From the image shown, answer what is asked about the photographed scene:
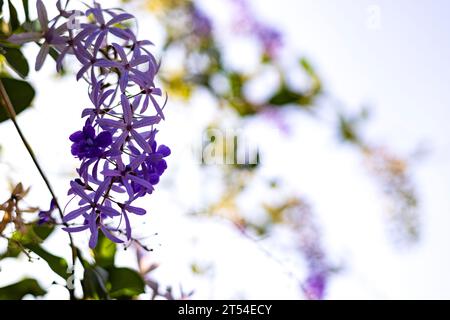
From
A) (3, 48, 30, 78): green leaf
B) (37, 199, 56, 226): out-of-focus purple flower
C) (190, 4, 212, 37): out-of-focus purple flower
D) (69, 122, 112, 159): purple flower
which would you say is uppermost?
(190, 4, 212, 37): out-of-focus purple flower

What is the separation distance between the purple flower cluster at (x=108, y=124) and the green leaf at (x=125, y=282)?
0.14m

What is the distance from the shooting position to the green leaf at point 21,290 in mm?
570

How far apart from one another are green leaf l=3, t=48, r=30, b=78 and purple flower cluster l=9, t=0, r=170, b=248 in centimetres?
10

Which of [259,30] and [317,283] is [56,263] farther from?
[259,30]

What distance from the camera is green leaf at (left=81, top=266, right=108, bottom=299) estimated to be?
0.53m

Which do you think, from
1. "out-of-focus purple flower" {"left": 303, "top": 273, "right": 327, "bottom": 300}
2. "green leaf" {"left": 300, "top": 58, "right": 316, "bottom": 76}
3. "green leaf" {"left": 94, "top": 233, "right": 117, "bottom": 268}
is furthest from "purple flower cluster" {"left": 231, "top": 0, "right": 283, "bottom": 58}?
"green leaf" {"left": 94, "top": 233, "right": 117, "bottom": 268}

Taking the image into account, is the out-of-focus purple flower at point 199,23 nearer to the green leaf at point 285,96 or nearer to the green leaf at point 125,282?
the green leaf at point 285,96

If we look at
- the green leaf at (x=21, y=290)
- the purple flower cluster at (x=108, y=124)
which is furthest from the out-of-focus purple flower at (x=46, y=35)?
the green leaf at (x=21, y=290)

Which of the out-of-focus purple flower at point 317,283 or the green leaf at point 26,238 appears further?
the out-of-focus purple flower at point 317,283

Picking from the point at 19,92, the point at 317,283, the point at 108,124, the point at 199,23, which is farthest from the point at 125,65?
the point at 199,23

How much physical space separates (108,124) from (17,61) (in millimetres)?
156

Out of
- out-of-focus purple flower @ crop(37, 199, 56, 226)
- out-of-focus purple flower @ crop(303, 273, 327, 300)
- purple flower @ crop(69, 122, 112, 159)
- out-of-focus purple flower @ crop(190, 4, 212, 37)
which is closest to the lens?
purple flower @ crop(69, 122, 112, 159)

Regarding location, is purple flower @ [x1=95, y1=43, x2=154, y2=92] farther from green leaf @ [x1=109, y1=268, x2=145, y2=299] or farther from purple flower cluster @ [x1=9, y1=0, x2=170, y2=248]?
green leaf @ [x1=109, y1=268, x2=145, y2=299]
